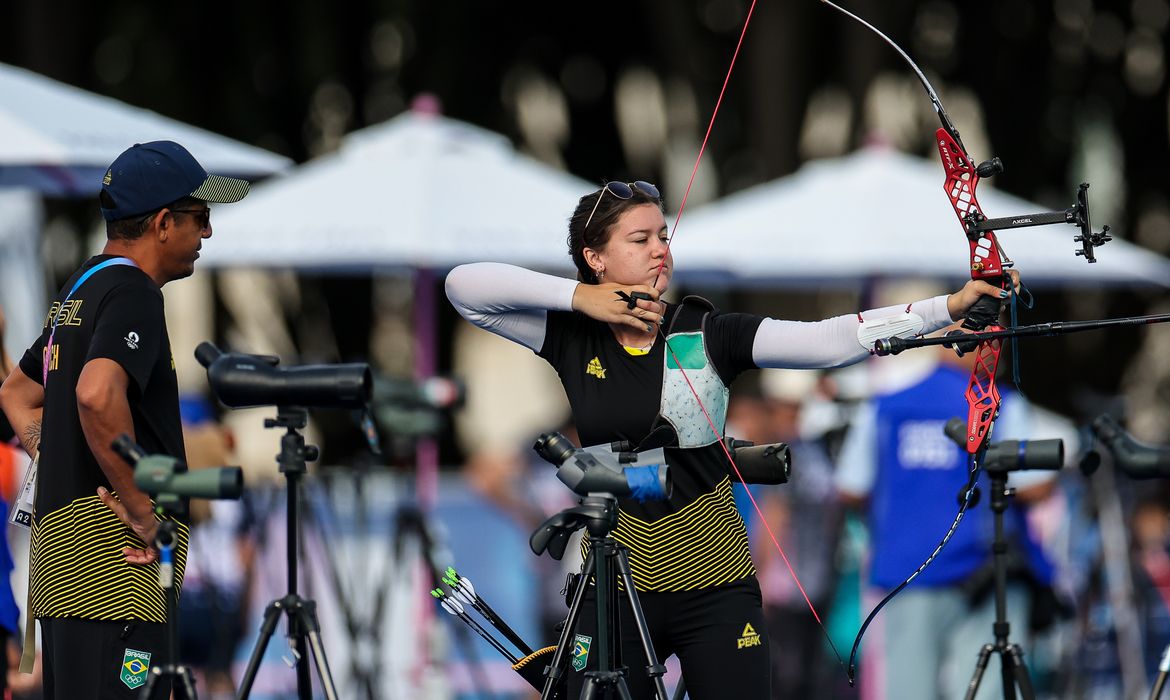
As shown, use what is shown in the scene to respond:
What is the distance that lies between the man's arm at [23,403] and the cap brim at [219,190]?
0.67 m

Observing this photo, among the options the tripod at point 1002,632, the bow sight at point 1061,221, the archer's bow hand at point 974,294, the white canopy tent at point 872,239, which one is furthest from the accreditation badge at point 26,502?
the white canopy tent at point 872,239

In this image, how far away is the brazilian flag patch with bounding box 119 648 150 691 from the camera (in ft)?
12.9

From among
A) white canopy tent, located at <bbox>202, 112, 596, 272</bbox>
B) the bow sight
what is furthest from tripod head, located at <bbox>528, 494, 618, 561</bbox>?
white canopy tent, located at <bbox>202, 112, 596, 272</bbox>

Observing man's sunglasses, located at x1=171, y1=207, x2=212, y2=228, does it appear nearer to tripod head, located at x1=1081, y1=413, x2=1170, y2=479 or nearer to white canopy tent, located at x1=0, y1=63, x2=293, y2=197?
white canopy tent, located at x1=0, y1=63, x2=293, y2=197

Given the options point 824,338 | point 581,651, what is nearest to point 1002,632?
point 824,338

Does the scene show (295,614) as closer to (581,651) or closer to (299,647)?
(299,647)

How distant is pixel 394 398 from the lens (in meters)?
7.39

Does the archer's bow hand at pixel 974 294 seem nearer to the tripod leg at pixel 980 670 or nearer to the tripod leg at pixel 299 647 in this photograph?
the tripod leg at pixel 980 670

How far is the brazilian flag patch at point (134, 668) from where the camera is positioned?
393 centimetres

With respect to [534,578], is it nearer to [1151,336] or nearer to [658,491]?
[658,491]

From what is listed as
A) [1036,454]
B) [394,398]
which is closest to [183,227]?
[1036,454]

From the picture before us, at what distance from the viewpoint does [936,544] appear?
6.37 meters

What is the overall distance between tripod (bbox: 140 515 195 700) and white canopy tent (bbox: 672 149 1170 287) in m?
4.57

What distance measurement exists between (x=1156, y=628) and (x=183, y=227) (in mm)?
6388
